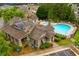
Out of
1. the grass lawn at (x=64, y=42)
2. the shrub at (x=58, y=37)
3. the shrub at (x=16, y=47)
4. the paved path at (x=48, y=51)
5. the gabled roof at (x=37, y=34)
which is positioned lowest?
the paved path at (x=48, y=51)

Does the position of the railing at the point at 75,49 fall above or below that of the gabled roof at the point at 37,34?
below

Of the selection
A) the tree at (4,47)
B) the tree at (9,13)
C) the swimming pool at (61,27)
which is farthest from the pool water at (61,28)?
the tree at (4,47)

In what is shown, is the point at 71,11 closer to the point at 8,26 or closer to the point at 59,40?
the point at 59,40

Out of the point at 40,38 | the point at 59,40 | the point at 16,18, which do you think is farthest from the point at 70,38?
the point at 16,18

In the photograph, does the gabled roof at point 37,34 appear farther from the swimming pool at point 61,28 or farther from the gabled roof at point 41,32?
the swimming pool at point 61,28

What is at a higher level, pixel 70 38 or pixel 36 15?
pixel 36 15

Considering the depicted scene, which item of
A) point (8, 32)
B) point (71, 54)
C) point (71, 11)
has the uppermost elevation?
point (71, 11)

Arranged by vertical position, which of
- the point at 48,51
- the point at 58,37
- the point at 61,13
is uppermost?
the point at 61,13

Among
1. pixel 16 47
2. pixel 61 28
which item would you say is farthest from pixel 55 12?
pixel 16 47

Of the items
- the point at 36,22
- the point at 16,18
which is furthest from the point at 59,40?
the point at 16,18

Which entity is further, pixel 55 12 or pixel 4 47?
pixel 55 12

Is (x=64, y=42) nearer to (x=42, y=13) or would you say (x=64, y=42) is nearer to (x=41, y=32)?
(x=41, y=32)
